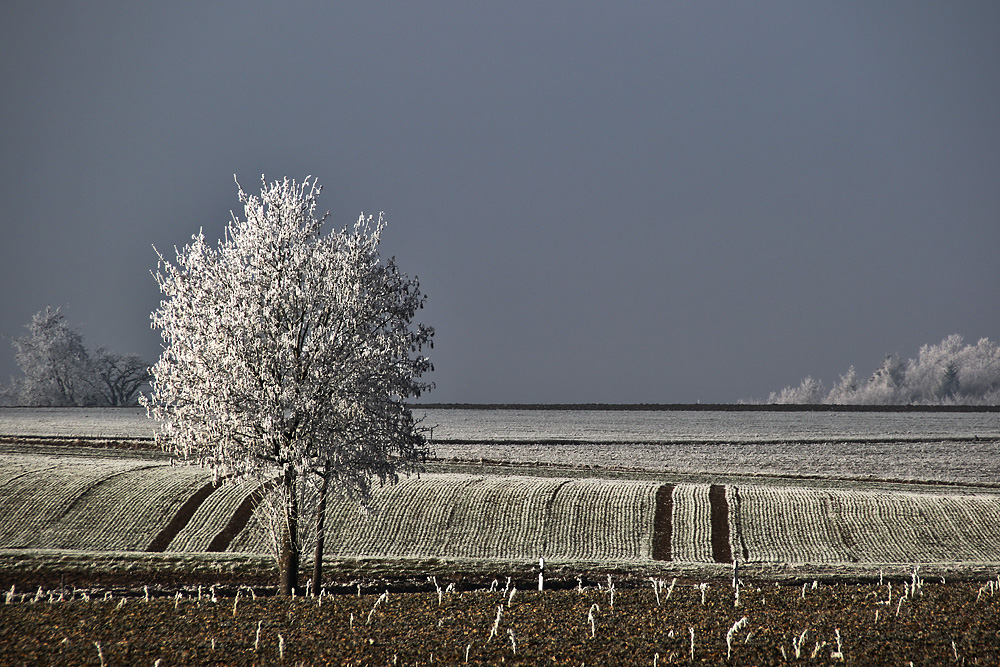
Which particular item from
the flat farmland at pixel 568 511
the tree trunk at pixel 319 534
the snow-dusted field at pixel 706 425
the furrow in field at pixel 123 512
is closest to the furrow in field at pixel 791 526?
the flat farmland at pixel 568 511

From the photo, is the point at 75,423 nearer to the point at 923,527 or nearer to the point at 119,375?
the point at 119,375

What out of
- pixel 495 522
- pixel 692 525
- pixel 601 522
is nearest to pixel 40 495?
pixel 495 522

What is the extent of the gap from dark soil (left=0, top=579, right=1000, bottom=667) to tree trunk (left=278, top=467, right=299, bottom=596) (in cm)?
323

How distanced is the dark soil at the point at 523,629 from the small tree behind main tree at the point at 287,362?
4364 millimetres

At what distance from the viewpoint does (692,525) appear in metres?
38.4

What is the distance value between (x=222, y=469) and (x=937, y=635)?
61.0 ft

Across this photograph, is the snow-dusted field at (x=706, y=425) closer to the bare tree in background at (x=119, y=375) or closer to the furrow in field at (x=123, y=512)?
the furrow in field at (x=123, y=512)

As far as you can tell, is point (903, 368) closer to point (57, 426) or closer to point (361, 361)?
point (57, 426)

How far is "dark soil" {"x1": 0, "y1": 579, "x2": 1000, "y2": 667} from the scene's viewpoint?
16344mm

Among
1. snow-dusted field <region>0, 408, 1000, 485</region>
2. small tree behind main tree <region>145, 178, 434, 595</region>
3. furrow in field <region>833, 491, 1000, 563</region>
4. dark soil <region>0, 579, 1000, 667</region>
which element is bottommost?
furrow in field <region>833, 491, 1000, 563</region>

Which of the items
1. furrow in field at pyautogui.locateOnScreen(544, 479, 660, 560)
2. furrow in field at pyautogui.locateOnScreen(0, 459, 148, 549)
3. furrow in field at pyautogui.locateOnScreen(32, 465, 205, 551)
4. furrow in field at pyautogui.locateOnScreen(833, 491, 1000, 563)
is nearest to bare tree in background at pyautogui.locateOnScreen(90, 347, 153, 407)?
furrow in field at pyautogui.locateOnScreen(0, 459, 148, 549)

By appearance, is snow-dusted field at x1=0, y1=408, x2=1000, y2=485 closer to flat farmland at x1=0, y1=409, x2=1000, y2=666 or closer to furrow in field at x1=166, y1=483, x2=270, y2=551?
flat farmland at x1=0, y1=409, x2=1000, y2=666

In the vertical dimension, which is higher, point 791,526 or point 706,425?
point 706,425

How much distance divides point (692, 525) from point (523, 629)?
73.0 feet
